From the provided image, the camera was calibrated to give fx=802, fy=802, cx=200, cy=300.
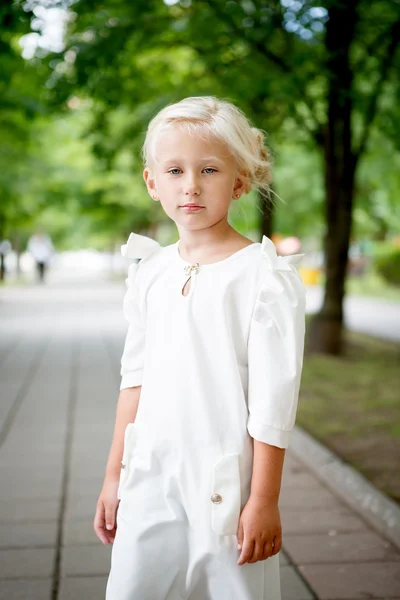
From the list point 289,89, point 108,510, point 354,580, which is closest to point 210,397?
point 108,510

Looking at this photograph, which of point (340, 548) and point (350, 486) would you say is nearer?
point (340, 548)

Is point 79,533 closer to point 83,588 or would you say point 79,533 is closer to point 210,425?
point 83,588

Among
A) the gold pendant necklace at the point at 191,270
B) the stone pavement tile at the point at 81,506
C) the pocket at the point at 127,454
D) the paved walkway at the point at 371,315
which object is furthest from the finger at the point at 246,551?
the paved walkway at the point at 371,315

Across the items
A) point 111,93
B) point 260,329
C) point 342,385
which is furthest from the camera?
point 111,93

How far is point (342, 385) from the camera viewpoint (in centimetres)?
867

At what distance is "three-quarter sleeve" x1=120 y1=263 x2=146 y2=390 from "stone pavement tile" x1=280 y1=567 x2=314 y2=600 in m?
1.55

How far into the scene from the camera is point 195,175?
1.98 metres

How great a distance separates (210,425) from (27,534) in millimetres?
2446

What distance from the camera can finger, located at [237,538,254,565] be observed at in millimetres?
1874

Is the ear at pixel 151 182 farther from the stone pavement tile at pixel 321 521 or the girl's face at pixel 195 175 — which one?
the stone pavement tile at pixel 321 521

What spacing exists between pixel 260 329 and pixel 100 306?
1902cm

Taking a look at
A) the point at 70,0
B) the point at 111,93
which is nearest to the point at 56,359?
the point at 111,93

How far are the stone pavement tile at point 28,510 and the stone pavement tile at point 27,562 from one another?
1.56ft

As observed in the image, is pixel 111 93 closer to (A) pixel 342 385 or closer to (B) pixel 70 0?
(B) pixel 70 0
